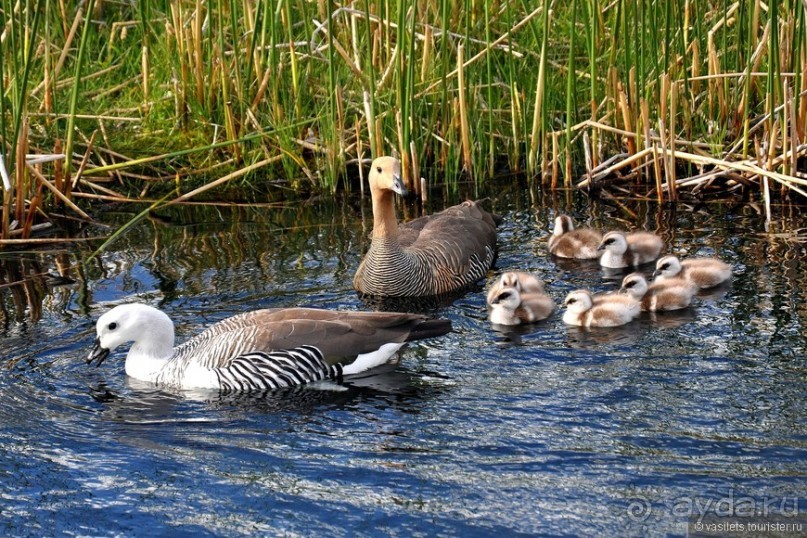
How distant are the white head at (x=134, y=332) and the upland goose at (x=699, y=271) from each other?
3782 mm

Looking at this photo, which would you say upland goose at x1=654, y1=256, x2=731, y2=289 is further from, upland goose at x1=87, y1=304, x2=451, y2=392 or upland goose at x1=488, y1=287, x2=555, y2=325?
upland goose at x1=87, y1=304, x2=451, y2=392

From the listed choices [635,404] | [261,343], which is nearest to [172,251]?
[261,343]

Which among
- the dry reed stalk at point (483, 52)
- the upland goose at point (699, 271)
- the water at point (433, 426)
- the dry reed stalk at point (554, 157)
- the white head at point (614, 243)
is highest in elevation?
the dry reed stalk at point (483, 52)

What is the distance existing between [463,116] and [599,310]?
3.87 meters

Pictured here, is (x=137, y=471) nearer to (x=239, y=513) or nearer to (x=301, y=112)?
(x=239, y=513)

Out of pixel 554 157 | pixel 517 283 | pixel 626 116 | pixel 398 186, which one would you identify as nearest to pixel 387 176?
pixel 398 186

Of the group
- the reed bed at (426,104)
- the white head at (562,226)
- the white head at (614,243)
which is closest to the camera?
the white head at (614,243)

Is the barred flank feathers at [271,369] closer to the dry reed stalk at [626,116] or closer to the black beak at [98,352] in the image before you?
the black beak at [98,352]

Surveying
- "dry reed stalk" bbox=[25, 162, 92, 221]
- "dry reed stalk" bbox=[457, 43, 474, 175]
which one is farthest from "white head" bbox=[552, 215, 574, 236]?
"dry reed stalk" bbox=[25, 162, 92, 221]

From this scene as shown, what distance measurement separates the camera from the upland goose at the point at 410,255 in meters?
9.53

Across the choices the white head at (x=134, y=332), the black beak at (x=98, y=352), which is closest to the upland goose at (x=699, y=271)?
the white head at (x=134, y=332)

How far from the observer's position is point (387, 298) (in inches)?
377

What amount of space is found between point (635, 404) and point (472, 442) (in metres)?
1.05

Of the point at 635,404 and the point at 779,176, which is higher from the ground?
the point at 779,176
